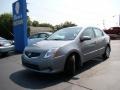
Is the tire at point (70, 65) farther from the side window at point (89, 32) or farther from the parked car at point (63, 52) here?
the side window at point (89, 32)

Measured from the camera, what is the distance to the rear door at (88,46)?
6.79 metres

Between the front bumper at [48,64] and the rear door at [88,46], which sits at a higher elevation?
the rear door at [88,46]

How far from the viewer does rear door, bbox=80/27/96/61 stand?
6794 millimetres

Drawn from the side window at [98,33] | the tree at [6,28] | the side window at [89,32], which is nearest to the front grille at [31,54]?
the side window at [89,32]

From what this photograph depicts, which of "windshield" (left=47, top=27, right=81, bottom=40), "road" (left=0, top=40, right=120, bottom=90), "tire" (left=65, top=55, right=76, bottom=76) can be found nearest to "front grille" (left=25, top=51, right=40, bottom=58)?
"road" (left=0, top=40, right=120, bottom=90)

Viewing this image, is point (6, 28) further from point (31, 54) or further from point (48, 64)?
point (48, 64)

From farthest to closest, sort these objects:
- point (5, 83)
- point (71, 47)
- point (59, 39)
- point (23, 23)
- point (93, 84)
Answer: point (23, 23), point (59, 39), point (71, 47), point (5, 83), point (93, 84)

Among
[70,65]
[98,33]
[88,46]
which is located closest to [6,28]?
[98,33]

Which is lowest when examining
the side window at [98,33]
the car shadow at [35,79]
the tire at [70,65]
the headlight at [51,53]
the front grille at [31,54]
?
the car shadow at [35,79]

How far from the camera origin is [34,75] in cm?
642

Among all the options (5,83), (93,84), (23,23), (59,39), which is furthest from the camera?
(23,23)

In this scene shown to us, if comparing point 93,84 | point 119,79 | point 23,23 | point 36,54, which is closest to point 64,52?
point 36,54

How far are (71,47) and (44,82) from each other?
4.49 ft

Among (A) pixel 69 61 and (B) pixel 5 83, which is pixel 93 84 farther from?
(B) pixel 5 83
